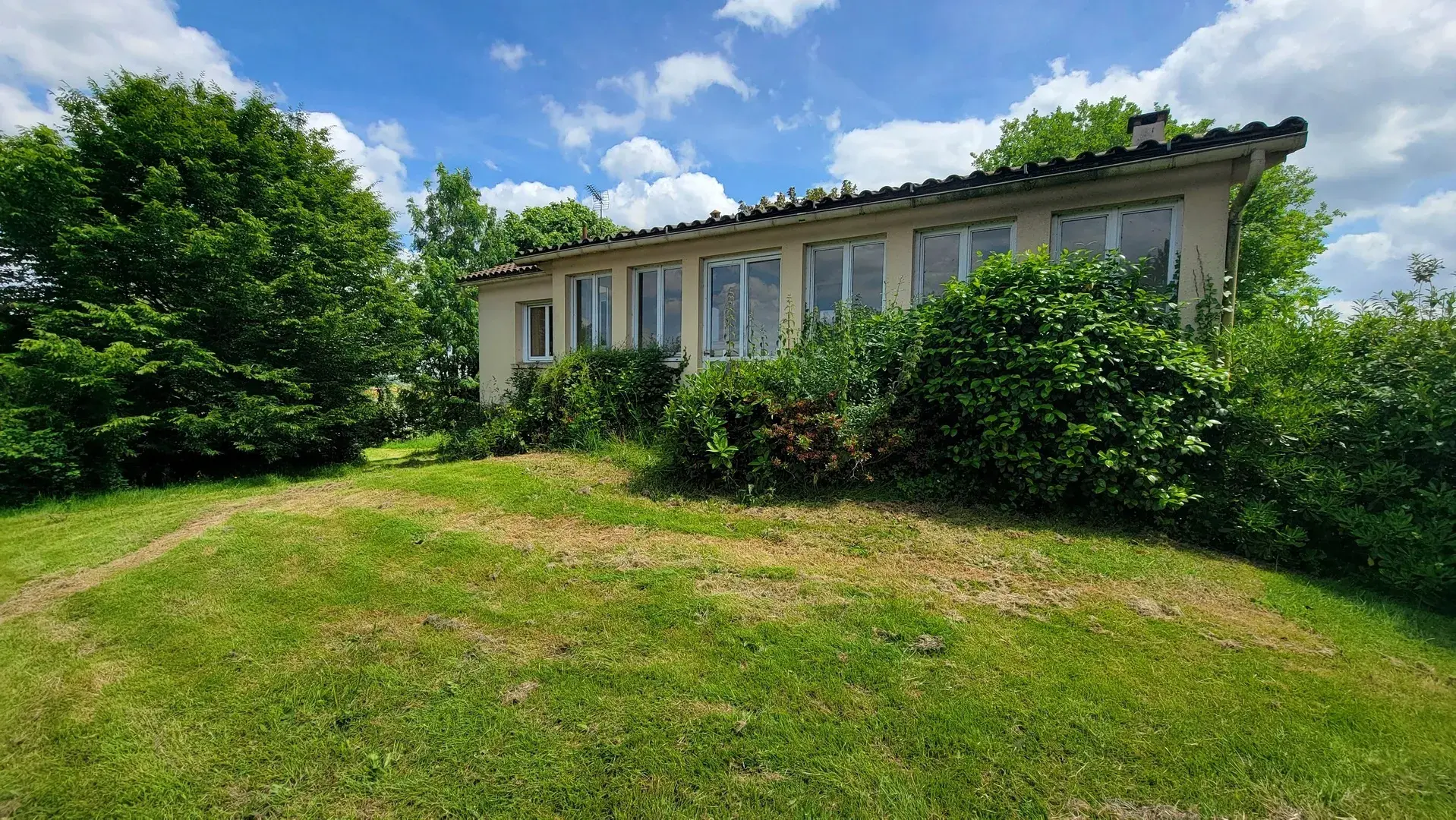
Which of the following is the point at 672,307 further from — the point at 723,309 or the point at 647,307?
the point at 723,309

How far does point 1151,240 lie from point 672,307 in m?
7.13

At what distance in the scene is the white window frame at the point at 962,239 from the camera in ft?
23.0

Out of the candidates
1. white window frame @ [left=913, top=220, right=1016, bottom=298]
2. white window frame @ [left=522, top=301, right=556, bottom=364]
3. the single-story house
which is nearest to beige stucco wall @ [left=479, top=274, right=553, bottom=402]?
white window frame @ [left=522, top=301, right=556, bottom=364]

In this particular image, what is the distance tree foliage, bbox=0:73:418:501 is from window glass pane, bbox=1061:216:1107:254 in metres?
11.2

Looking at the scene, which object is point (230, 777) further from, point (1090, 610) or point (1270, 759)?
point (1090, 610)

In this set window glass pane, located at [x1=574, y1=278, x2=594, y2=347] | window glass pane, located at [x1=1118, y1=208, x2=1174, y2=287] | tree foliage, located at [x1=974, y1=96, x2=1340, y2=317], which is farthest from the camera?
tree foliage, located at [x1=974, y1=96, x2=1340, y2=317]

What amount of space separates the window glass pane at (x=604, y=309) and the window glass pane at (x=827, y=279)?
14.5 feet

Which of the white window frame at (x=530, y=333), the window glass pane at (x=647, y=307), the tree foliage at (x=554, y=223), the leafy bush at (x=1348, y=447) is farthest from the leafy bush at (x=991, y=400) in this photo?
the tree foliage at (x=554, y=223)

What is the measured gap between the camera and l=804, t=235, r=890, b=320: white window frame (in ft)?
25.6

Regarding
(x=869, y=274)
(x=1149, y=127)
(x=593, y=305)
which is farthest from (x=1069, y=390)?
(x=593, y=305)

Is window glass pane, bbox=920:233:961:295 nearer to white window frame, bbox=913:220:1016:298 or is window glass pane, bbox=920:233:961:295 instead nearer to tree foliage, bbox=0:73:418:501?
white window frame, bbox=913:220:1016:298

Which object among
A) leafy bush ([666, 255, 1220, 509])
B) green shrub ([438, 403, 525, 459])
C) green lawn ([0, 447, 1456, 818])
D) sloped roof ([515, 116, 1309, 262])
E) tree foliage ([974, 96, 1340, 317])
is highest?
tree foliage ([974, 96, 1340, 317])

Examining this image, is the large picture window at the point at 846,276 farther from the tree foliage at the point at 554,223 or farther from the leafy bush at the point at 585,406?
the tree foliage at the point at 554,223

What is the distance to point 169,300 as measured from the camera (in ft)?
27.7
